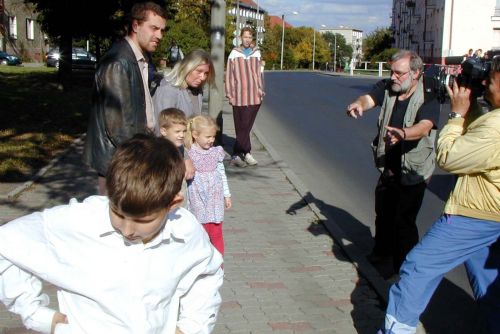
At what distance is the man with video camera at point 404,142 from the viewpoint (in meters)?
5.34

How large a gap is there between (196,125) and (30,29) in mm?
73019

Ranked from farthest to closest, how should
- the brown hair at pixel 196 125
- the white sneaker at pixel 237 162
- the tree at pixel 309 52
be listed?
the tree at pixel 309 52, the white sneaker at pixel 237 162, the brown hair at pixel 196 125

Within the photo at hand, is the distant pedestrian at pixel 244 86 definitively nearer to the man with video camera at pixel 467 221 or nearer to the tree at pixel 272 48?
the man with video camera at pixel 467 221

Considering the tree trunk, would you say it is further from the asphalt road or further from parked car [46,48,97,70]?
parked car [46,48,97,70]

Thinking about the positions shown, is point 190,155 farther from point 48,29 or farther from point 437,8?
point 437,8

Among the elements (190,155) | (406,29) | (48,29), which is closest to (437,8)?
(406,29)

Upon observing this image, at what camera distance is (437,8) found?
75.3m

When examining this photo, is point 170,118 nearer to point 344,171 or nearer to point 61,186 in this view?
point 61,186

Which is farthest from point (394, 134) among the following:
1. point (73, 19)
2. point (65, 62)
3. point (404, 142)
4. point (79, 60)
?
point (79, 60)

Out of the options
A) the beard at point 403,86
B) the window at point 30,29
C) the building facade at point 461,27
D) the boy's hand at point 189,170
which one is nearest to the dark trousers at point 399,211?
→ the beard at point 403,86

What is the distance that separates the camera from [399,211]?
5.52m

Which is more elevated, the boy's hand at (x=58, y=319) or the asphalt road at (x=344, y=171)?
the boy's hand at (x=58, y=319)

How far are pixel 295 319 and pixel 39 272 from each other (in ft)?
9.64

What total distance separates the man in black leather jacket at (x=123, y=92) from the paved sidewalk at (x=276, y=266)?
1.21 meters
